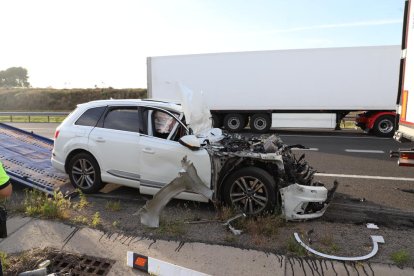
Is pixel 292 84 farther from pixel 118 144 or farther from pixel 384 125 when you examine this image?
pixel 118 144

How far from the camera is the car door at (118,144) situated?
207 inches

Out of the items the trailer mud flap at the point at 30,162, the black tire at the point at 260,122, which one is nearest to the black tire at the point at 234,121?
the black tire at the point at 260,122

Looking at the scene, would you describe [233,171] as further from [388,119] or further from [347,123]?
[347,123]

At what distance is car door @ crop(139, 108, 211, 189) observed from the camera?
15.7 ft

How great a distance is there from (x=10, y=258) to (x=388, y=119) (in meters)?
14.5

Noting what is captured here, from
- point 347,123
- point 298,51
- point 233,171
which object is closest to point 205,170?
point 233,171

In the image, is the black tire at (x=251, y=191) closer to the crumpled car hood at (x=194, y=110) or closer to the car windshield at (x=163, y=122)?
the crumpled car hood at (x=194, y=110)

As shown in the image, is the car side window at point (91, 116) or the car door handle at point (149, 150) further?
the car side window at point (91, 116)

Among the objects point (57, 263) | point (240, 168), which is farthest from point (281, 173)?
point (57, 263)

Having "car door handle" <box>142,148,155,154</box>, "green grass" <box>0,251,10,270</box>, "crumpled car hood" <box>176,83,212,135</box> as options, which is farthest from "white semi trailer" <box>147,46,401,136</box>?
"green grass" <box>0,251,10,270</box>

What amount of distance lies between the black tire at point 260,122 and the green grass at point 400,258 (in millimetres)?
12654

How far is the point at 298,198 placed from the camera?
441cm

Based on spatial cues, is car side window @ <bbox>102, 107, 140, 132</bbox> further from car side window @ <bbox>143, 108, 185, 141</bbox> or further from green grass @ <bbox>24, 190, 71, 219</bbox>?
green grass @ <bbox>24, 190, 71, 219</bbox>

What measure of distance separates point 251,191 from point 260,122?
11744 millimetres
